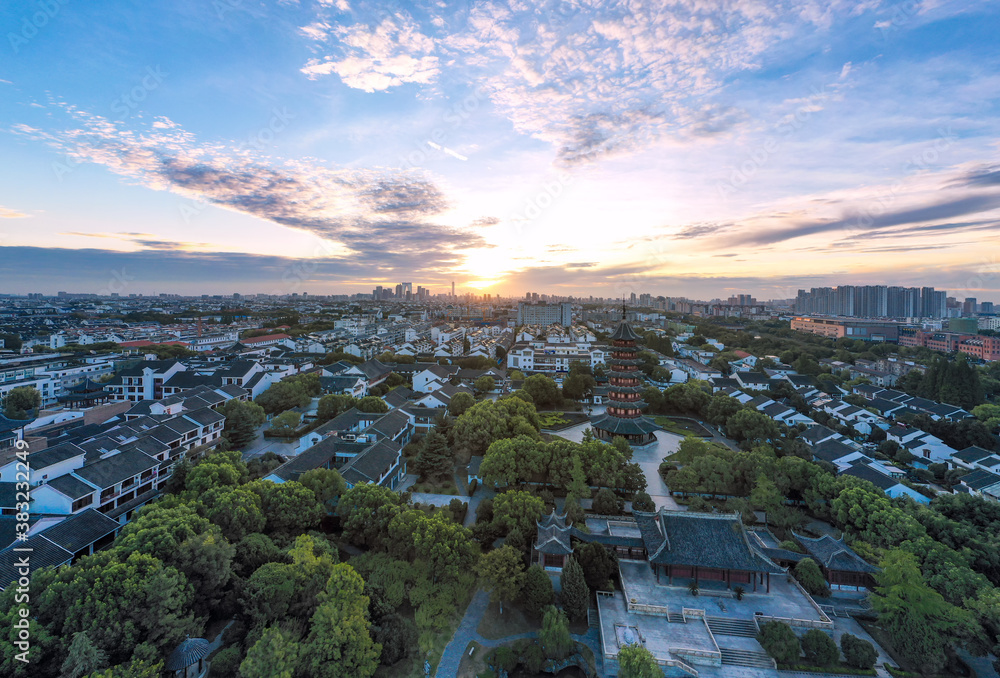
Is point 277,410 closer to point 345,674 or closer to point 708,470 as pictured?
point 345,674

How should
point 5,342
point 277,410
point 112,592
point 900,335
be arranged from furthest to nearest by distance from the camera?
point 900,335
point 5,342
point 277,410
point 112,592

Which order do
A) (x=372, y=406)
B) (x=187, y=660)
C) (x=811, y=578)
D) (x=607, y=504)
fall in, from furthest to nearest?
1. (x=372, y=406)
2. (x=607, y=504)
3. (x=811, y=578)
4. (x=187, y=660)

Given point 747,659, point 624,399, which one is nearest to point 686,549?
point 747,659

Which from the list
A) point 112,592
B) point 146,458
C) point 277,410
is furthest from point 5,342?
point 112,592

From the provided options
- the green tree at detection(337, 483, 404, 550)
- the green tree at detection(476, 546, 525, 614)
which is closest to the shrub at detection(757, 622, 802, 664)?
the green tree at detection(476, 546, 525, 614)

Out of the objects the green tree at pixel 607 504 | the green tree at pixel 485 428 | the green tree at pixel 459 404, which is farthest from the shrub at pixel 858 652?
the green tree at pixel 459 404

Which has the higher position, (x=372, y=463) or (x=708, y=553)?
(x=372, y=463)

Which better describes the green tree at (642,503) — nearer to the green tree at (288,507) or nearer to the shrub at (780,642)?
the shrub at (780,642)

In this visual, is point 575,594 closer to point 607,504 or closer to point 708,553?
point 708,553
